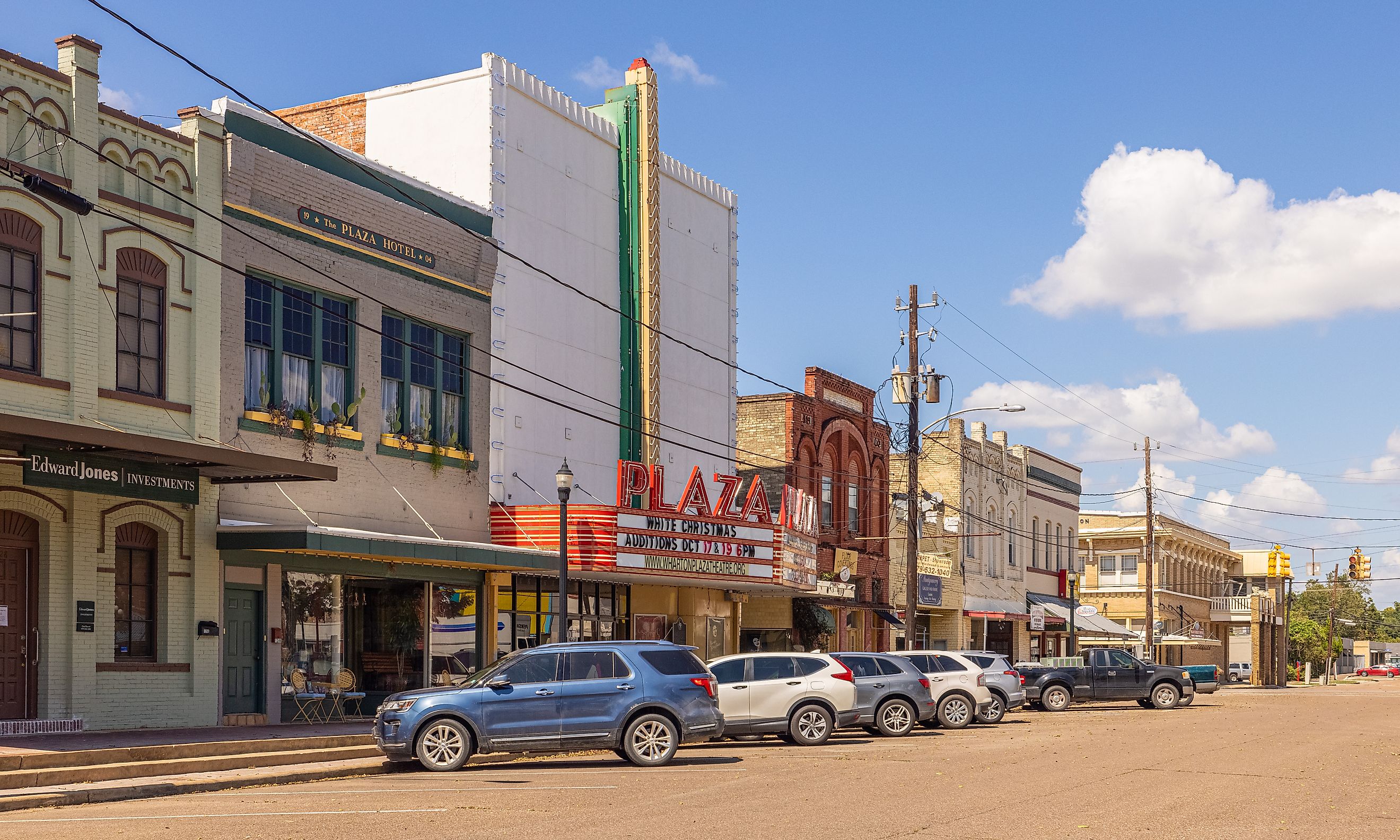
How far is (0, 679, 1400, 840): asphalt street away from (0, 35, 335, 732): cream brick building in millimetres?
5449

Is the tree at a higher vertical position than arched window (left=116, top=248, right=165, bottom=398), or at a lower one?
lower

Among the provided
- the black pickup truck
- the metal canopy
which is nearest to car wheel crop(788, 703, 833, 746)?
the metal canopy

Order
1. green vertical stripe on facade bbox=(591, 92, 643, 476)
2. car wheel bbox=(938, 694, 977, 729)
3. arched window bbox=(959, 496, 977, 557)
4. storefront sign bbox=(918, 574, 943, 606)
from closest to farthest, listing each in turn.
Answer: car wheel bbox=(938, 694, 977, 729) → green vertical stripe on facade bbox=(591, 92, 643, 476) → storefront sign bbox=(918, 574, 943, 606) → arched window bbox=(959, 496, 977, 557)

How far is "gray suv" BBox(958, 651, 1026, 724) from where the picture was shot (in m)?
32.1

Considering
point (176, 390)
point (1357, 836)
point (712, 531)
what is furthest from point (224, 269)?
point (1357, 836)

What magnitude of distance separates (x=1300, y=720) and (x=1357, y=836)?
2242cm

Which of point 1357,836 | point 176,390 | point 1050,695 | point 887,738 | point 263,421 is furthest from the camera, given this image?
point 1050,695

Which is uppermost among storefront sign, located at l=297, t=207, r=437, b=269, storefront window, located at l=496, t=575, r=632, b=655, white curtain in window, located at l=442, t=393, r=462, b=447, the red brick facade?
the red brick facade

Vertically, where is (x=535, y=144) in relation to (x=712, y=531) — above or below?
above

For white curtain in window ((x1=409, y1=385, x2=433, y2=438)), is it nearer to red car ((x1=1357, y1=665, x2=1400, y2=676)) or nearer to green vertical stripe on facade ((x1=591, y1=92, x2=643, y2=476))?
green vertical stripe on facade ((x1=591, y1=92, x2=643, y2=476))

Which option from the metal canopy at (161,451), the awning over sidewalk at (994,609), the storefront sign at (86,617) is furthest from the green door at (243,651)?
the awning over sidewalk at (994,609)

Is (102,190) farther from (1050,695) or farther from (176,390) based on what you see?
(1050,695)

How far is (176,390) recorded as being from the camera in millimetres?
23094

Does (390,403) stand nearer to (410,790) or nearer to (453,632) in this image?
(453,632)
